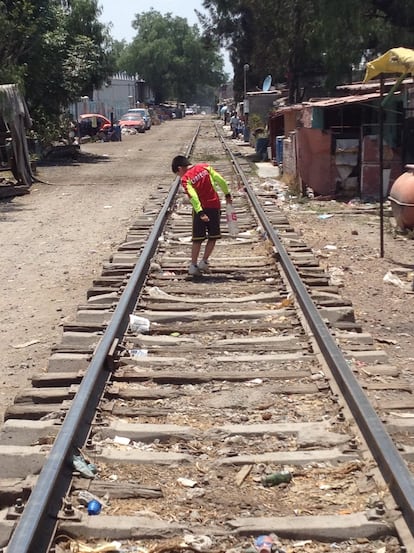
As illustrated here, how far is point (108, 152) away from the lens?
3872 cm

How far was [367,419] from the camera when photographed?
14.8 feet

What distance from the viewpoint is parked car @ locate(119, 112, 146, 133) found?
61.7 meters

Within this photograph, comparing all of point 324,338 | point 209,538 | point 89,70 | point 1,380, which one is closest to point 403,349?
point 324,338

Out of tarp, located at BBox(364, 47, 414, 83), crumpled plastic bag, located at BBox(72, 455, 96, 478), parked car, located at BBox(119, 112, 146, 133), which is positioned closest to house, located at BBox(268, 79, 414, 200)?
tarp, located at BBox(364, 47, 414, 83)

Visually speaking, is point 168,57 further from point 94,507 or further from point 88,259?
point 94,507

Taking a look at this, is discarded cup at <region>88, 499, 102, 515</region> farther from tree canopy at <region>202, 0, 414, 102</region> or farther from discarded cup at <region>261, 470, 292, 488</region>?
tree canopy at <region>202, 0, 414, 102</region>

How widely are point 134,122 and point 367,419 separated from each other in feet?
195

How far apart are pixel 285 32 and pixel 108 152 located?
32.5 feet

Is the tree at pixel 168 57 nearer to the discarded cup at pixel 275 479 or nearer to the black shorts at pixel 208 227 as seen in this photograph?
the black shorts at pixel 208 227

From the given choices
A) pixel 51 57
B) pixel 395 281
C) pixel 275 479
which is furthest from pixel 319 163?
pixel 51 57

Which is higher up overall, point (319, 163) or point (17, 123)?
point (17, 123)

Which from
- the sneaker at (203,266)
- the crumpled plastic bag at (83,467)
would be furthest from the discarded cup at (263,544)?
the sneaker at (203,266)

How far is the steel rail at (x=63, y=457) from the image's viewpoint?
11.1 feet

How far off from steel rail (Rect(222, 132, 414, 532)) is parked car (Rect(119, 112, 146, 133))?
5546cm
